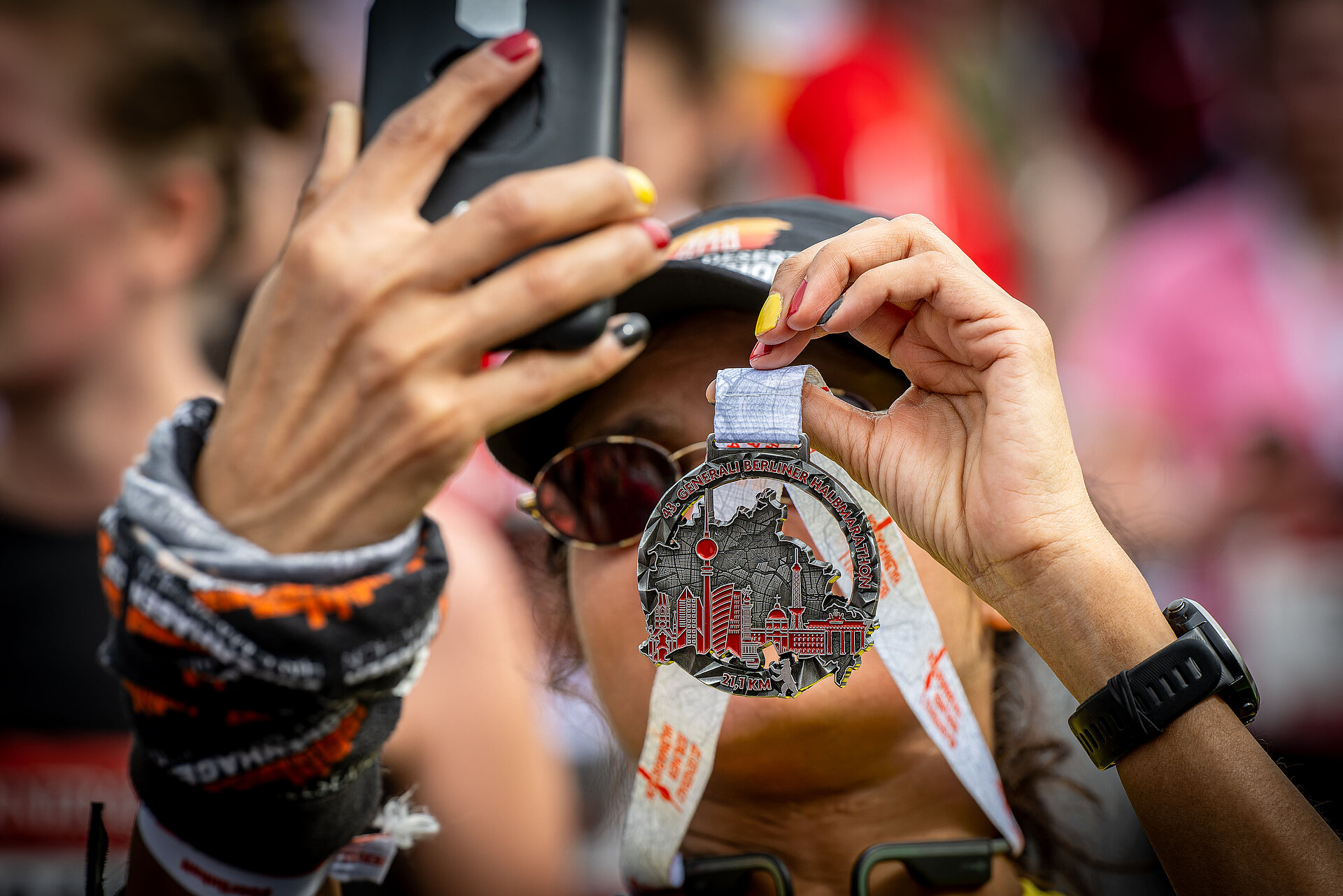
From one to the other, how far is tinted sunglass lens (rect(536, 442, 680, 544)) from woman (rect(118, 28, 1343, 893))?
0.26m

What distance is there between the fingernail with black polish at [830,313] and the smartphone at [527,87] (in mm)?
216

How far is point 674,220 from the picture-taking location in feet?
→ 8.30

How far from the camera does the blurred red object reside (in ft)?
9.18

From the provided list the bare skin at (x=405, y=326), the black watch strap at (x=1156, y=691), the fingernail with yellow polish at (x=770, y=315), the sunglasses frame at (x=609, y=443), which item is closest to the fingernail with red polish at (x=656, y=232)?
the bare skin at (x=405, y=326)

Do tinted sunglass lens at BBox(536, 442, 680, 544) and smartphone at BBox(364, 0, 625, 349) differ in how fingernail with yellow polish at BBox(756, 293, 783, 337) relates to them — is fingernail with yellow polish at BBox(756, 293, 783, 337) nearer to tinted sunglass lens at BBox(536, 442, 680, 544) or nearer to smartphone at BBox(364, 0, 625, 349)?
smartphone at BBox(364, 0, 625, 349)

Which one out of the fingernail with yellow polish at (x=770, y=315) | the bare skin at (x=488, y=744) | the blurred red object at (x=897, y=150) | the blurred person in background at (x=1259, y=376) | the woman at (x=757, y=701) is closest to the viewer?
the fingernail with yellow polish at (x=770, y=315)

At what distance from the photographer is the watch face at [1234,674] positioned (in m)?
0.96

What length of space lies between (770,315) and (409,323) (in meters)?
0.36

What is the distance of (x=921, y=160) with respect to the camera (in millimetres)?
2908

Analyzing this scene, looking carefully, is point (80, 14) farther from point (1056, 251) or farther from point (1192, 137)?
point (1192, 137)

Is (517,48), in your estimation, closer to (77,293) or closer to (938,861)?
(938,861)

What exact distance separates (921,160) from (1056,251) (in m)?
1.19

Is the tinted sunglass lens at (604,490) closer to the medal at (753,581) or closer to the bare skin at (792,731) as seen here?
the bare skin at (792,731)

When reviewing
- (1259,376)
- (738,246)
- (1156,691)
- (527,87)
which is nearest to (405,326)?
(527,87)
